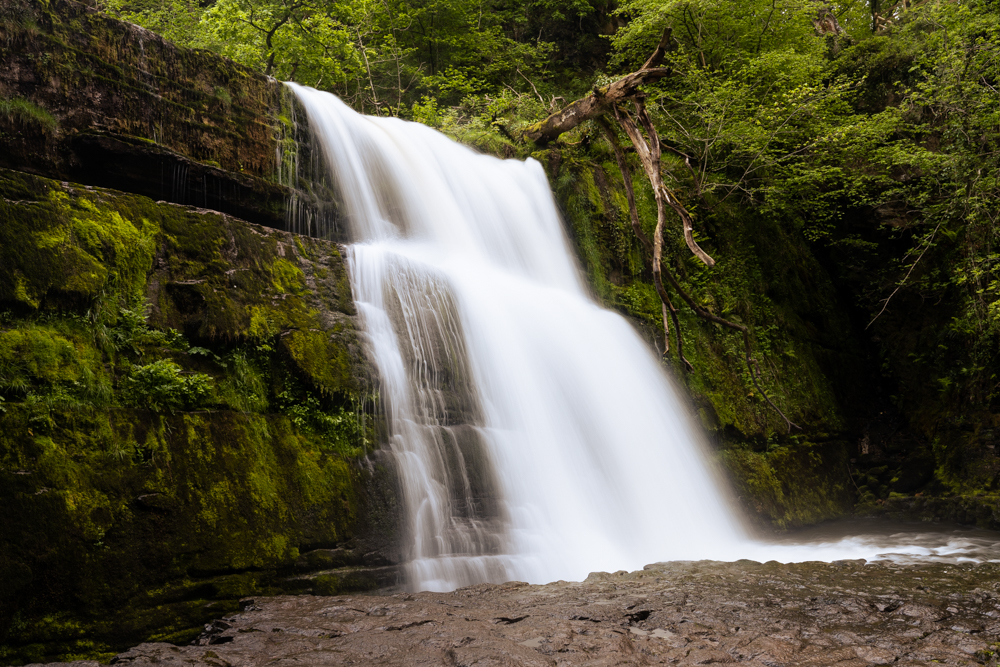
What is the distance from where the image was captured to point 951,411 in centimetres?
1028

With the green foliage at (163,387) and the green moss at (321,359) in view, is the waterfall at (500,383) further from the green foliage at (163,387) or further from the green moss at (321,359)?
the green foliage at (163,387)

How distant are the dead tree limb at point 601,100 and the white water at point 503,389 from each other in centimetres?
90

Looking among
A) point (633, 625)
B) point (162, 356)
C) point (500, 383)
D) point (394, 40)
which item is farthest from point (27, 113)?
point (394, 40)

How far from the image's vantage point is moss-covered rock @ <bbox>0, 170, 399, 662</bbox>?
10.8 ft

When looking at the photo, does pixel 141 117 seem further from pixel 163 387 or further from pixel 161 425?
Result: pixel 161 425

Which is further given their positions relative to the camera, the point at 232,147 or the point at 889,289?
the point at 889,289

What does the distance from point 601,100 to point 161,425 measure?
7.24m

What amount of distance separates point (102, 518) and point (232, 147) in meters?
4.26

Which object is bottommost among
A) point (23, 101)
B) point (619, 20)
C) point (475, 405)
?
point (475, 405)

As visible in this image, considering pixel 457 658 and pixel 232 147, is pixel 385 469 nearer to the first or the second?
pixel 457 658

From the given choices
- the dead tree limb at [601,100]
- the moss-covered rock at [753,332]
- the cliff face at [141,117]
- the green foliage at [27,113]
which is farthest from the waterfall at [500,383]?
the green foliage at [27,113]

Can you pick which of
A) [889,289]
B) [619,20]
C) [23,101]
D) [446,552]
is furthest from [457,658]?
[619,20]

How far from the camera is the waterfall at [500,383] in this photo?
530 centimetres

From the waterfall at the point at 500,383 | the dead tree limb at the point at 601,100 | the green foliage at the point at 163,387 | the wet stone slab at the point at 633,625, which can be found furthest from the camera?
the dead tree limb at the point at 601,100
